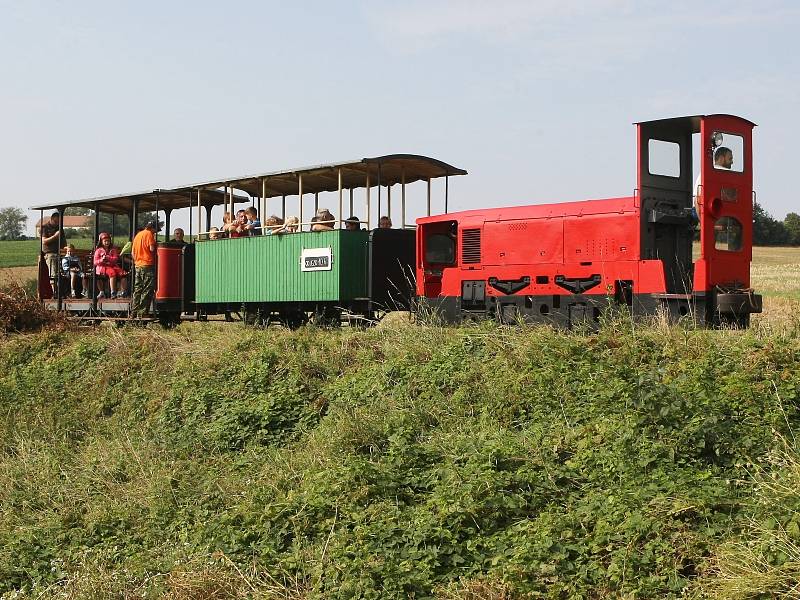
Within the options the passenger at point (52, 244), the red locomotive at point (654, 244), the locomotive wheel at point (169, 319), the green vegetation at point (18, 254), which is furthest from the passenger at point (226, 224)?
the green vegetation at point (18, 254)

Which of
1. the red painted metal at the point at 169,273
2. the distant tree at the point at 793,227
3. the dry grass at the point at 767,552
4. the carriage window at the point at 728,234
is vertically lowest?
the dry grass at the point at 767,552

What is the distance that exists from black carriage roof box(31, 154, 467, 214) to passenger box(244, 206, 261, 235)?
544mm

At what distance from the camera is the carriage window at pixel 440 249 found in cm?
1568

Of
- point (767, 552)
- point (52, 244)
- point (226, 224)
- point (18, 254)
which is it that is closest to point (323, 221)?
point (226, 224)

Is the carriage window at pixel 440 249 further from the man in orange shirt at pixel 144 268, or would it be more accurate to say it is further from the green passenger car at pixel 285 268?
the man in orange shirt at pixel 144 268

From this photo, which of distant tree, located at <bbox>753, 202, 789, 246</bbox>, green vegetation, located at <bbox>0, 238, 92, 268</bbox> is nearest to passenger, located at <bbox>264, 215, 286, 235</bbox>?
green vegetation, located at <bbox>0, 238, 92, 268</bbox>

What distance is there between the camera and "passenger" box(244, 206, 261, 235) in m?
17.9

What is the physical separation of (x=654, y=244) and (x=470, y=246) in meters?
3.19

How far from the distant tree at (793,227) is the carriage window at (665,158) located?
63605 millimetres

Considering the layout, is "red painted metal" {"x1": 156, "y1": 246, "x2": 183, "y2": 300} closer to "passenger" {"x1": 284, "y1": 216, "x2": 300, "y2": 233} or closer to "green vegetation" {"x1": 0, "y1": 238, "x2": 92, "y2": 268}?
"passenger" {"x1": 284, "y1": 216, "x2": 300, "y2": 233}

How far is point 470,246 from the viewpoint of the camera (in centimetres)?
1448

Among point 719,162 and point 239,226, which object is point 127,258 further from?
point 719,162

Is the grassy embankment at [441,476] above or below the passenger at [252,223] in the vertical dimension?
below

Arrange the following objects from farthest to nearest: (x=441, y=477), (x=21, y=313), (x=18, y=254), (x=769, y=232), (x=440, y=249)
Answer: (x=769, y=232), (x=18, y=254), (x=21, y=313), (x=440, y=249), (x=441, y=477)
